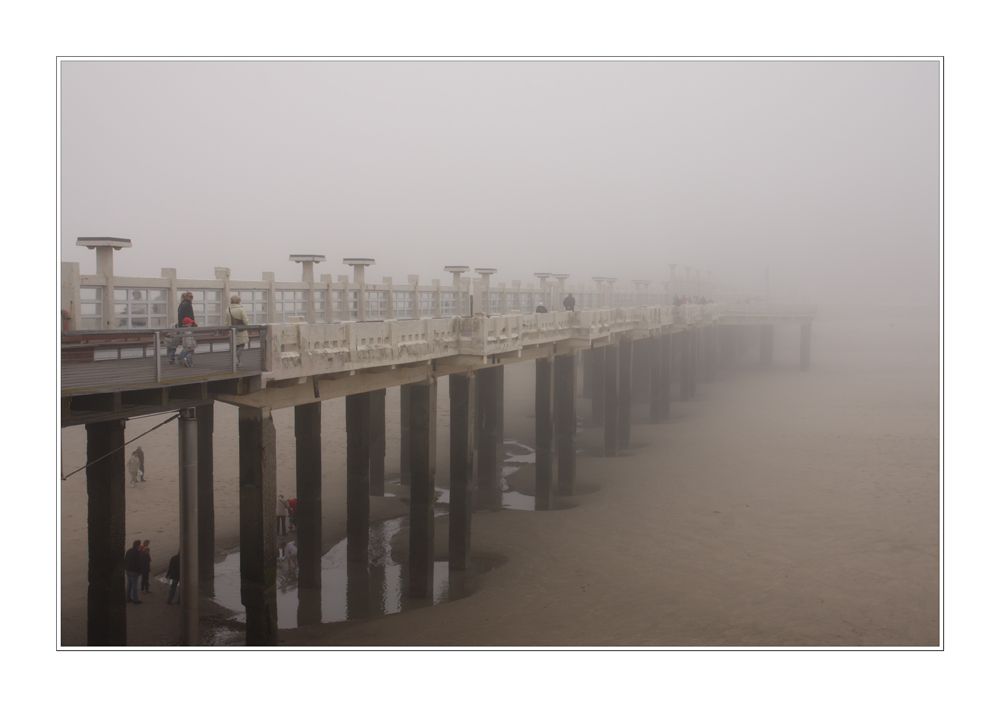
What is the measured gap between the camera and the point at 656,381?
3044cm

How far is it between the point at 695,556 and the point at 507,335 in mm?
5789

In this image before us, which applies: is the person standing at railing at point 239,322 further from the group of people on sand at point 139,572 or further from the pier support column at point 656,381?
the pier support column at point 656,381

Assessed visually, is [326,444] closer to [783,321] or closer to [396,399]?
[396,399]

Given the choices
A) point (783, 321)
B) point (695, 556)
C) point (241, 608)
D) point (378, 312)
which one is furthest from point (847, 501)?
point (783, 321)

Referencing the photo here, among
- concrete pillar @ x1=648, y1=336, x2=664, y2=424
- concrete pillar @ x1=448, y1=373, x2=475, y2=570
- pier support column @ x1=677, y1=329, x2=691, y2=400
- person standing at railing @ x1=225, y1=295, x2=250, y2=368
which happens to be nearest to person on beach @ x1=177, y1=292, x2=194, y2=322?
person standing at railing @ x1=225, y1=295, x2=250, y2=368

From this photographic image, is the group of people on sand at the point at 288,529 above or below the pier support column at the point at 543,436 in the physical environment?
below

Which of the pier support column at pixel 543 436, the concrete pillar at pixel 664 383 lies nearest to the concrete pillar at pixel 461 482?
the pier support column at pixel 543 436

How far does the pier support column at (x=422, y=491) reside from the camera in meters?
13.0

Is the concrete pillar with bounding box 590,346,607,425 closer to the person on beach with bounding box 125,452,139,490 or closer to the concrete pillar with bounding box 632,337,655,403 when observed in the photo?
the concrete pillar with bounding box 632,337,655,403

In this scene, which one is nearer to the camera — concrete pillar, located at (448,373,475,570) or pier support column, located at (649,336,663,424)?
concrete pillar, located at (448,373,475,570)

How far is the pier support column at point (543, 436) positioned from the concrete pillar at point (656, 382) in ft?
37.2

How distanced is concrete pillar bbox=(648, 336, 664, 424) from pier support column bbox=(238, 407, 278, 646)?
21.6 metres

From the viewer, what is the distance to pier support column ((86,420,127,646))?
832cm

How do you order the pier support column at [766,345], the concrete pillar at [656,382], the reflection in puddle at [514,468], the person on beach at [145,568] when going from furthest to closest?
the pier support column at [766,345], the concrete pillar at [656,382], the reflection in puddle at [514,468], the person on beach at [145,568]
